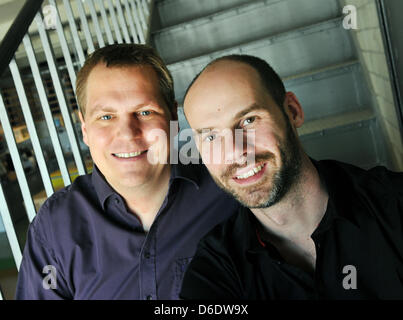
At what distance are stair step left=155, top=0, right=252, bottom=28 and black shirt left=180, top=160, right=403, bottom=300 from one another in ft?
6.00

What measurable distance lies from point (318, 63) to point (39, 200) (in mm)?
1688

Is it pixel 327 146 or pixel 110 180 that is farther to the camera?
pixel 327 146

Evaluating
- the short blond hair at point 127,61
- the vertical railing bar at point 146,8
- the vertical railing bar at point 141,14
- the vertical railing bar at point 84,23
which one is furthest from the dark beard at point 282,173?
the vertical railing bar at point 146,8

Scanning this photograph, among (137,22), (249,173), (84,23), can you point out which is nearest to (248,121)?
(249,173)

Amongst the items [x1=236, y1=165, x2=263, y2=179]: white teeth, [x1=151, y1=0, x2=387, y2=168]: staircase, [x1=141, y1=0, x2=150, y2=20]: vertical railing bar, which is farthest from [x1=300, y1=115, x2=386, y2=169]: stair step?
[x1=141, y1=0, x2=150, y2=20]: vertical railing bar

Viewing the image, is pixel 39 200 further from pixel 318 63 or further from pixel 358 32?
pixel 358 32

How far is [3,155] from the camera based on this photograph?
4930 millimetres

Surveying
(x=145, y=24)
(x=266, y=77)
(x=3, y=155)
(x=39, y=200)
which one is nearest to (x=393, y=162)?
(x=266, y=77)

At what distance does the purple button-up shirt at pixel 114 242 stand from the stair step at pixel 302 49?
0.99 meters

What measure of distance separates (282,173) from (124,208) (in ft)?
1.66

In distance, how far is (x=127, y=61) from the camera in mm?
1265

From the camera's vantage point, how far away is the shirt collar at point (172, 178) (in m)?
1.24

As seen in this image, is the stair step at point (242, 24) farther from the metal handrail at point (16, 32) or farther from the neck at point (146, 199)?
the neck at point (146, 199)

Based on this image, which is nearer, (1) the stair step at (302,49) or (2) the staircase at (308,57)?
(2) the staircase at (308,57)
